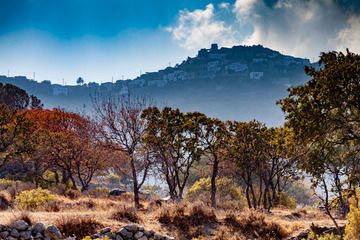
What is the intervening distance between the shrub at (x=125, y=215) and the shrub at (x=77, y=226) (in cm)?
146

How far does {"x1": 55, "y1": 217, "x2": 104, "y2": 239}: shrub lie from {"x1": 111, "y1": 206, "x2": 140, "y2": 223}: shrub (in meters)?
1.46

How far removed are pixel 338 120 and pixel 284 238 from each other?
22.0 ft

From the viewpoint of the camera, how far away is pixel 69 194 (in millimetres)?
23766

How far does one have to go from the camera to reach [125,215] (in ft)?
49.0

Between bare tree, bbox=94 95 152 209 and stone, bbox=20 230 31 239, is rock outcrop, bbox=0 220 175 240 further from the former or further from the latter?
bare tree, bbox=94 95 152 209

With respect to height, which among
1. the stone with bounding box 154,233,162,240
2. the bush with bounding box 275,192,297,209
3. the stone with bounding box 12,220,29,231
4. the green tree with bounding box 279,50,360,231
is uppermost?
the green tree with bounding box 279,50,360,231

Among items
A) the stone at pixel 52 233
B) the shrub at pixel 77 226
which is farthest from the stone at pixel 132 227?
the stone at pixel 52 233

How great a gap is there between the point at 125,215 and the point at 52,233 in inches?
147

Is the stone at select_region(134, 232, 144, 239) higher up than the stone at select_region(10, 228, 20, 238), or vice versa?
the stone at select_region(10, 228, 20, 238)

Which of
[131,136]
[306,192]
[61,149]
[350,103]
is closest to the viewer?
[350,103]

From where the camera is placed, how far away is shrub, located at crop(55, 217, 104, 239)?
41.0ft

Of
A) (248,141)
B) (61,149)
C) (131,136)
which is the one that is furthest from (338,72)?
(61,149)

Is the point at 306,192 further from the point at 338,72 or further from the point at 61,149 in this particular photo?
the point at 338,72

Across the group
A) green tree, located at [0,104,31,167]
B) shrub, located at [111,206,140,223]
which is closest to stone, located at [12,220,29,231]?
shrub, located at [111,206,140,223]
